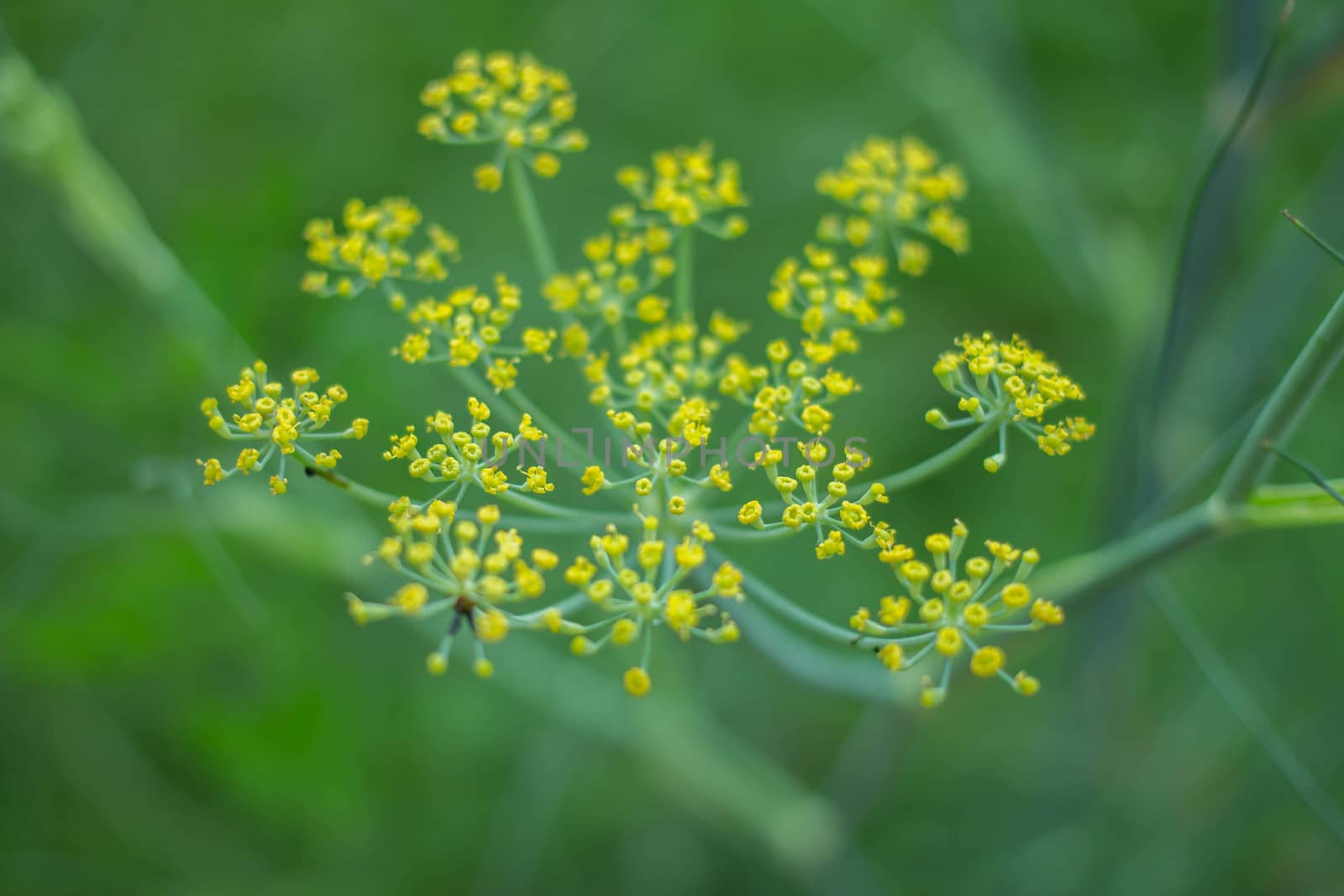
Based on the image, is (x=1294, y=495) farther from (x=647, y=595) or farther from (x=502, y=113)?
(x=502, y=113)

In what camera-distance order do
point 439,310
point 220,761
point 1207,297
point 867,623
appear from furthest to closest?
point 220,761
point 1207,297
point 439,310
point 867,623

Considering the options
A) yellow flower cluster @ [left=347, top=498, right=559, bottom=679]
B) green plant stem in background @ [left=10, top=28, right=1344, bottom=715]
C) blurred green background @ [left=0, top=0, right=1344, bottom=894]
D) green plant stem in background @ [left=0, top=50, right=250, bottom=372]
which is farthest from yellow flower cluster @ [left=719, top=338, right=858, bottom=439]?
green plant stem in background @ [left=0, top=50, right=250, bottom=372]

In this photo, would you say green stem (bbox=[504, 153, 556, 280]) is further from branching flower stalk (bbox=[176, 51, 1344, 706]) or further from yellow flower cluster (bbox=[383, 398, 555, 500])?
yellow flower cluster (bbox=[383, 398, 555, 500])

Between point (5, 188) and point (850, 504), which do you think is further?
point (5, 188)

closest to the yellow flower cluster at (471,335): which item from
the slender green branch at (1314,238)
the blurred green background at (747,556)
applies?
the blurred green background at (747,556)

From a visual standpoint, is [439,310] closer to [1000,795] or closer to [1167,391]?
[1167,391]

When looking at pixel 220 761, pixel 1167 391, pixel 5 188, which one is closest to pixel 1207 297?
pixel 1167 391
